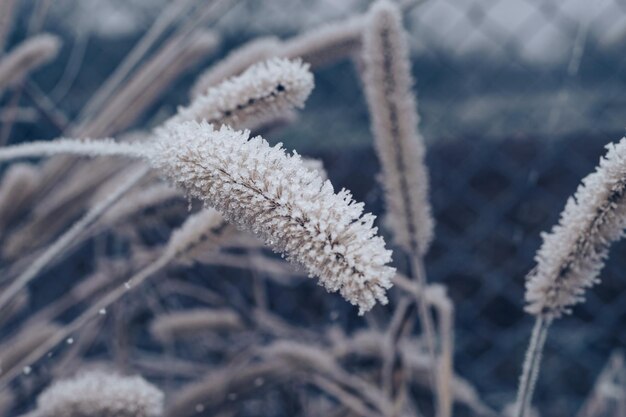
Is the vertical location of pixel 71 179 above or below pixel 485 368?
below

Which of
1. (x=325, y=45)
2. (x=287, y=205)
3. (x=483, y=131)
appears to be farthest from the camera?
(x=483, y=131)

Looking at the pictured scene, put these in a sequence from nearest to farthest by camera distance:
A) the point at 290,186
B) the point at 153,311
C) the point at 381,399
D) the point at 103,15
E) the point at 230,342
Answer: the point at 290,186 → the point at 381,399 → the point at 153,311 → the point at 230,342 → the point at 103,15

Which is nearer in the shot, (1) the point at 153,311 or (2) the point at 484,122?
(1) the point at 153,311

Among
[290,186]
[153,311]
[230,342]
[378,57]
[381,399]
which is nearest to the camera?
[290,186]

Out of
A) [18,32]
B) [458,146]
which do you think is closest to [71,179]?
[18,32]

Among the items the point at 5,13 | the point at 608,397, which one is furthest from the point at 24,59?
the point at 608,397

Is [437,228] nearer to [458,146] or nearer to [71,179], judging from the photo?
[458,146]

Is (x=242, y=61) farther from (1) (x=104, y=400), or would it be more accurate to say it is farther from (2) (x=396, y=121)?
(1) (x=104, y=400)
